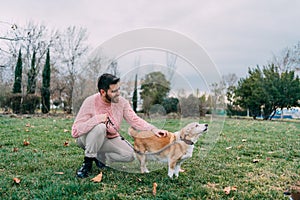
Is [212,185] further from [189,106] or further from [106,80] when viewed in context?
[106,80]

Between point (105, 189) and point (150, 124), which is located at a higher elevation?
point (150, 124)

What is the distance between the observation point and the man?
3.37 meters

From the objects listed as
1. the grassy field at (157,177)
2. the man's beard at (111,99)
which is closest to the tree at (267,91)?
the grassy field at (157,177)

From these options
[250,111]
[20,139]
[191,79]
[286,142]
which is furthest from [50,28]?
[191,79]

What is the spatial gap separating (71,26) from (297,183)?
2300 cm

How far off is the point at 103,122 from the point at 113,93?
385 mm

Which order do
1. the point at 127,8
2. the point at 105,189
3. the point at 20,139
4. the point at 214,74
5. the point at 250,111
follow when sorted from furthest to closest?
the point at 250,111
the point at 20,139
the point at 127,8
the point at 214,74
the point at 105,189

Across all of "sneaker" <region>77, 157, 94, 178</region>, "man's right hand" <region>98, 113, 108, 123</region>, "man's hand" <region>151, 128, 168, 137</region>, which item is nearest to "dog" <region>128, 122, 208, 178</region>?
"man's hand" <region>151, 128, 168, 137</region>

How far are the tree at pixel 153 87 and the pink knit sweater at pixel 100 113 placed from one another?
0.72 feet

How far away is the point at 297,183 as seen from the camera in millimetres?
3428

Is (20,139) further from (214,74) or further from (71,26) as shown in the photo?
(71,26)

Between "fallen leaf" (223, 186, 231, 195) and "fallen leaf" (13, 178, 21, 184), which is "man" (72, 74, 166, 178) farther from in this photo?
"fallen leaf" (223, 186, 231, 195)

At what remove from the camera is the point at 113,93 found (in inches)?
132

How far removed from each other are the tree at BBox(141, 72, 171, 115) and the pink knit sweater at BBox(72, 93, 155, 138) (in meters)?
0.22
